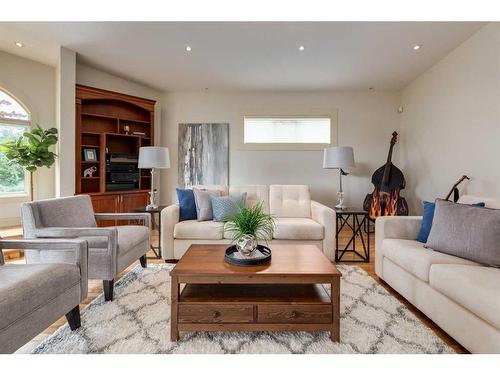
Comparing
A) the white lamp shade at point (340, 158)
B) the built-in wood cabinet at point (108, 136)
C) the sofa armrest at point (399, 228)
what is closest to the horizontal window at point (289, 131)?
the white lamp shade at point (340, 158)

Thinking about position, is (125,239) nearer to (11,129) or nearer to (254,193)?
(254,193)

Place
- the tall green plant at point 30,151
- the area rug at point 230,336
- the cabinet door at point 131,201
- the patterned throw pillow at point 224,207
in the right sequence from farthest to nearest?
the cabinet door at point 131,201, the tall green plant at point 30,151, the patterned throw pillow at point 224,207, the area rug at point 230,336

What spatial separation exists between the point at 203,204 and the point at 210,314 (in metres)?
1.71

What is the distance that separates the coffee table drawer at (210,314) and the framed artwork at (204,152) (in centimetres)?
319

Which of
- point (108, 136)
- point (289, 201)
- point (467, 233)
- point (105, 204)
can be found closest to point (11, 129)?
point (108, 136)

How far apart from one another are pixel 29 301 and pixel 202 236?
66.9 inches

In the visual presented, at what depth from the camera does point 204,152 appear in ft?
15.0

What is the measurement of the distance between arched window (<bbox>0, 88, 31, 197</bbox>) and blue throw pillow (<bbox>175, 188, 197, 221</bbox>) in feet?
8.67

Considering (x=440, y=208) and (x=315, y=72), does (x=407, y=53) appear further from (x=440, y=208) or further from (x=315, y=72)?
(x=440, y=208)

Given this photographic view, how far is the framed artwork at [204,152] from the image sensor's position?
456 cm

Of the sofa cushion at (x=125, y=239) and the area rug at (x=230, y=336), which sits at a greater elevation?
the sofa cushion at (x=125, y=239)

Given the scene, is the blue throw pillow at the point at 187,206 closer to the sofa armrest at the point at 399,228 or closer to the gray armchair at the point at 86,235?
the gray armchair at the point at 86,235

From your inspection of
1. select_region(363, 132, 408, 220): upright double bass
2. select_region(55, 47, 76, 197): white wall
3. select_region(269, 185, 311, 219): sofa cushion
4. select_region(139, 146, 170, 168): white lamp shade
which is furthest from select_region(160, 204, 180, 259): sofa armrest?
select_region(363, 132, 408, 220): upright double bass
